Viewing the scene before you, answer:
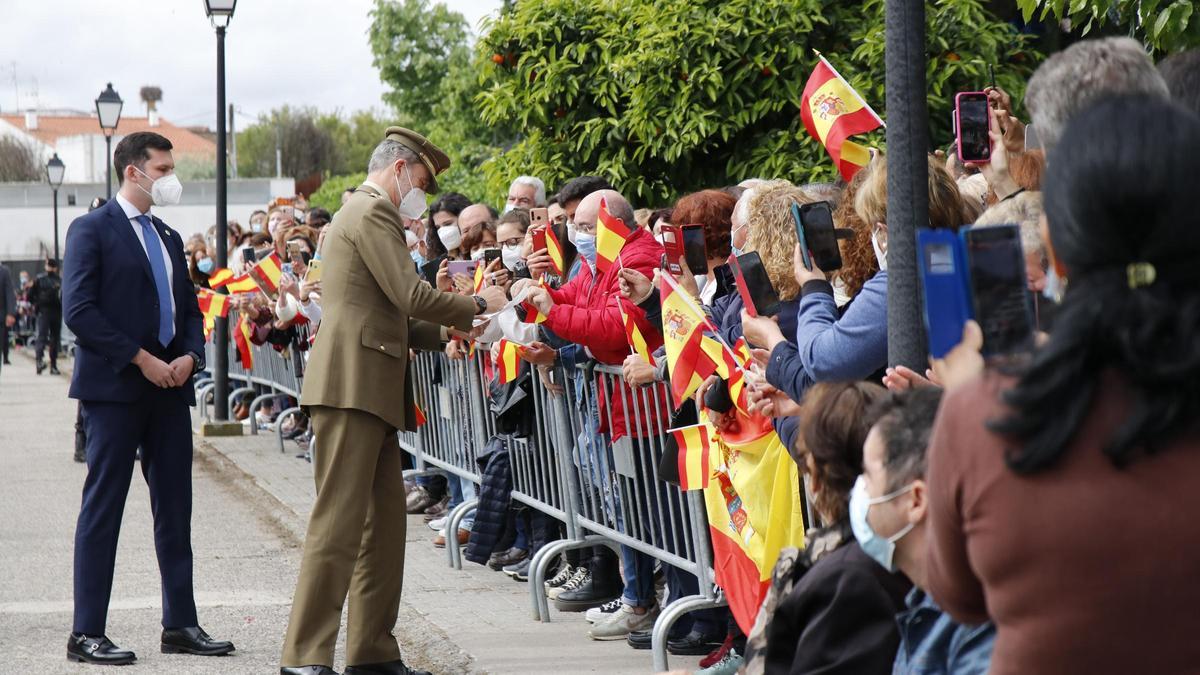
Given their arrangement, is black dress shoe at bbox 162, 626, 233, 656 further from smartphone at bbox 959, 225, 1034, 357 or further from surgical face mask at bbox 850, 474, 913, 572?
smartphone at bbox 959, 225, 1034, 357

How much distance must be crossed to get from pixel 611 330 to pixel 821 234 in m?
2.24

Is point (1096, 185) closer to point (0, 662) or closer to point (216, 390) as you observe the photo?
point (0, 662)

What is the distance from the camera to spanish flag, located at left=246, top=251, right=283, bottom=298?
10742 mm

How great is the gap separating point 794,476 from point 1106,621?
Answer: 2.72m

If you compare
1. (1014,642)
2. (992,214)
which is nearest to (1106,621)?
(1014,642)

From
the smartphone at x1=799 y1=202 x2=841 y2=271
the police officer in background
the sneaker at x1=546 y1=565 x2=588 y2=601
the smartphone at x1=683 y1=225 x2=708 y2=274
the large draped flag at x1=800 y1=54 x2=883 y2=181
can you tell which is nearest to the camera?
the smartphone at x1=799 y1=202 x2=841 y2=271

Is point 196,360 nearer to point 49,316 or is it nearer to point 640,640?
point 640,640

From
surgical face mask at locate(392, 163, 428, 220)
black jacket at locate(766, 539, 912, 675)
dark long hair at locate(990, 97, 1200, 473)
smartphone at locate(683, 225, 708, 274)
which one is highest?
surgical face mask at locate(392, 163, 428, 220)

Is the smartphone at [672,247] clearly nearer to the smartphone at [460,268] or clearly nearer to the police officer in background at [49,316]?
the smartphone at [460,268]

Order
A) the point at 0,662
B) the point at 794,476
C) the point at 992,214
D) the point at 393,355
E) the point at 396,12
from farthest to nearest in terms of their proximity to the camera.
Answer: the point at 396,12 → the point at 0,662 → the point at 393,355 → the point at 794,476 → the point at 992,214

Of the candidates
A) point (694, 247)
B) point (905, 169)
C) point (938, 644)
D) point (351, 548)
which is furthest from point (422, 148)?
point (938, 644)

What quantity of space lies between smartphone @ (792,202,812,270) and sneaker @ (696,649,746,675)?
176 cm

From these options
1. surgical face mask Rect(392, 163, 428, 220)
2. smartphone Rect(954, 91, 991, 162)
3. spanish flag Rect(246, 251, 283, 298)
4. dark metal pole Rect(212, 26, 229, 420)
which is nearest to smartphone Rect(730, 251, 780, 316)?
smartphone Rect(954, 91, 991, 162)

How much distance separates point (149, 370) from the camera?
6.54m
